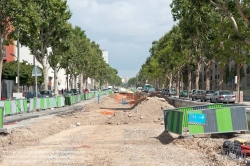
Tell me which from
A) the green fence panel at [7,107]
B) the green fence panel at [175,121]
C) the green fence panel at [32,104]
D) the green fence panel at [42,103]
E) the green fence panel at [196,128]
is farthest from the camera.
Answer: the green fence panel at [42,103]

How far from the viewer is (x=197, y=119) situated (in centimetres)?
1413

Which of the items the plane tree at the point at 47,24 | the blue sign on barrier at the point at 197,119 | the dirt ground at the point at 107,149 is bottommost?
the dirt ground at the point at 107,149

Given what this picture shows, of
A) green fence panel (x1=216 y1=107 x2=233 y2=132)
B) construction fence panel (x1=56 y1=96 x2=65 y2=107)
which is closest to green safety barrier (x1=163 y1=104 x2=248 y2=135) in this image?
green fence panel (x1=216 y1=107 x2=233 y2=132)

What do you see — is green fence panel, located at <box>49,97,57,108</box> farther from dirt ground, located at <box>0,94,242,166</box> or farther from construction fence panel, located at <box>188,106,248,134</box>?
construction fence panel, located at <box>188,106,248,134</box>

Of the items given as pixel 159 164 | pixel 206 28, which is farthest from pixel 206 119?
pixel 206 28

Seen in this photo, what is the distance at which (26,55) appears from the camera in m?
95.6

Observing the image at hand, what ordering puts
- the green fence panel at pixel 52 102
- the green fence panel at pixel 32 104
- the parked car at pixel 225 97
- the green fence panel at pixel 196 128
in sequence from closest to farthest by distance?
the green fence panel at pixel 196 128 < the green fence panel at pixel 32 104 < the green fence panel at pixel 52 102 < the parked car at pixel 225 97

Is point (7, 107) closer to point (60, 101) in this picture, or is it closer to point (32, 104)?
point (32, 104)

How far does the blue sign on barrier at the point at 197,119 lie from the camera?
14.1m

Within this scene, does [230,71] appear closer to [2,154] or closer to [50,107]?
[50,107]

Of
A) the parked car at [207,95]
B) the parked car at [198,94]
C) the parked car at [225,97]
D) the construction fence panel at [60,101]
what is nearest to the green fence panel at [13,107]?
the construction fence panel at [60,101]

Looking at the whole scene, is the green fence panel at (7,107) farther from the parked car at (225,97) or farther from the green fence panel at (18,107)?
the parked car at (225,97)

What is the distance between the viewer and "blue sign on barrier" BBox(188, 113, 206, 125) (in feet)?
46.1

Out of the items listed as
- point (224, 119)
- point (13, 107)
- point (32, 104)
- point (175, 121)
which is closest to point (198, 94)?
point (32, 104)
